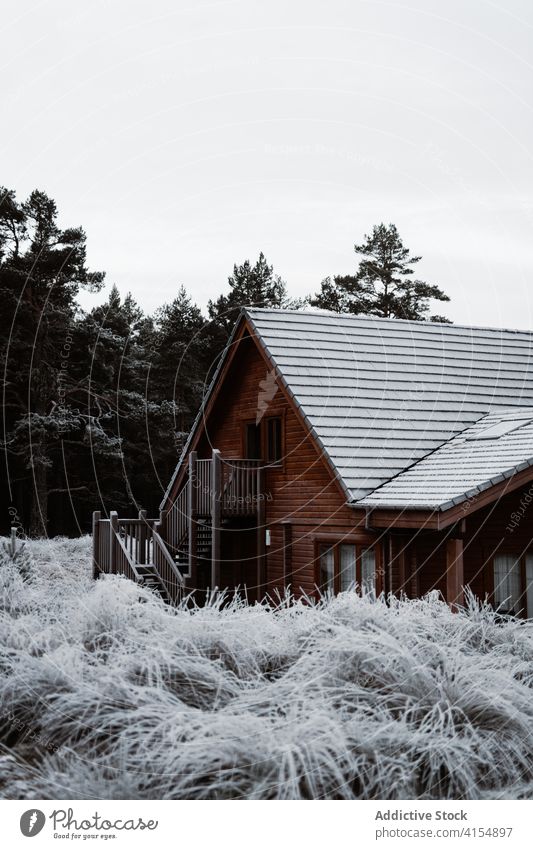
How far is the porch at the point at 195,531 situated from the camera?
16.3 meters

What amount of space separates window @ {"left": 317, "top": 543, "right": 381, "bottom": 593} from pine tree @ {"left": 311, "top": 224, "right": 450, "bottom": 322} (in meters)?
16.6

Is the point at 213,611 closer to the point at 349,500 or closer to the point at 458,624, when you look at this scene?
the point at 458,624

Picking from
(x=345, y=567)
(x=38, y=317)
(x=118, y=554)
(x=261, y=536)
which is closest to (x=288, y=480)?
(x=261, y=536)

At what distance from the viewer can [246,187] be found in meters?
10.1

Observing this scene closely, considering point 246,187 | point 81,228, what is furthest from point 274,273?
point 246,187

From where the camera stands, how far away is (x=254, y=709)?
5965mm

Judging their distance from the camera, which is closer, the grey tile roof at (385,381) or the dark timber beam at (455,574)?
the dark timber beam at (455,574)

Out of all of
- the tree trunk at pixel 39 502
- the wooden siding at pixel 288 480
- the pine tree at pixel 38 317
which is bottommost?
the tree trunk at pixel 39 502

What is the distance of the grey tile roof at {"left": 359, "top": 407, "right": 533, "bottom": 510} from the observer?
11547 mm

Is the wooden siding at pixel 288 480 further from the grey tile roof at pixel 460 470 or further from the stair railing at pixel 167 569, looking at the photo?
A: the stair railing at pixel 167 569

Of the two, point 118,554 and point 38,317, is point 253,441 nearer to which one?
point 118,554

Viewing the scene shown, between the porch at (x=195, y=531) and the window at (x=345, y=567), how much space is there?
1.90m

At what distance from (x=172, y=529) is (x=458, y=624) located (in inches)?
407
